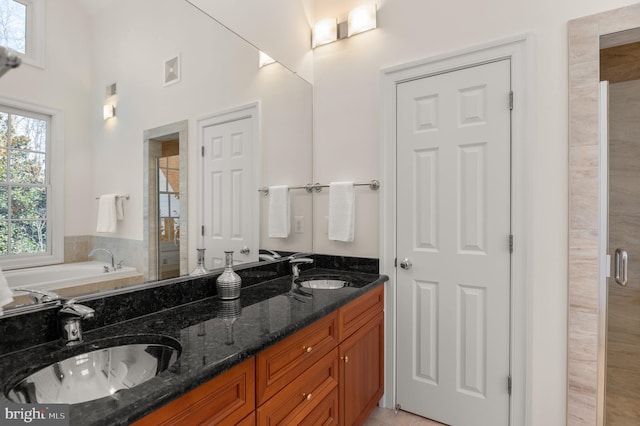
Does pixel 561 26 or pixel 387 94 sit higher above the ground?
pixel 561 26

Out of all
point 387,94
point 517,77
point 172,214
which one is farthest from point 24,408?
point 517,77

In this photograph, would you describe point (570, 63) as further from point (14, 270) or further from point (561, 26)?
point (14, 270)

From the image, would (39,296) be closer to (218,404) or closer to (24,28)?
(218,404)

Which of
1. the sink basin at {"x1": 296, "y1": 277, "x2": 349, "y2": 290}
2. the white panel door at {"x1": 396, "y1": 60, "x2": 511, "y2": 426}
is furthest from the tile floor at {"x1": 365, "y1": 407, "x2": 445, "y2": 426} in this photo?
the sink basin at {"x1": 296, "y1": 277, "x2": 349, "y2": 290}

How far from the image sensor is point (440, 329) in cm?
201

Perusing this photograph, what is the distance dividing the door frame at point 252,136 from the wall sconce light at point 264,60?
0.81 feet

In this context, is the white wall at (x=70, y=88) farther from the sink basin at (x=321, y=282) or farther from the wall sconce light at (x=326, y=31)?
the wall sconce light at (x=326, y=31)

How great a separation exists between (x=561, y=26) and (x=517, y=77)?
0.30m

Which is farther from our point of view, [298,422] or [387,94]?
[387,94]

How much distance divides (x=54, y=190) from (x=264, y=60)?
→ 1411 millimetres

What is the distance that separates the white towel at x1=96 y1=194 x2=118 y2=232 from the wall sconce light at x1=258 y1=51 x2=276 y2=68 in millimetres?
1228

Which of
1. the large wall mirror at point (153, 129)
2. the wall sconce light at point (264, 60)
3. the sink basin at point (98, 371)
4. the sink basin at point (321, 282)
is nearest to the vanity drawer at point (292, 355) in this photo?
the sink basin at point (98, 371)

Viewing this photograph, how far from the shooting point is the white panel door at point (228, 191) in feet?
5.48

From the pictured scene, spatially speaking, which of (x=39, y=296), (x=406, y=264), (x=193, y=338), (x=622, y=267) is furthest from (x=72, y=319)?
(x=622, y=267)
